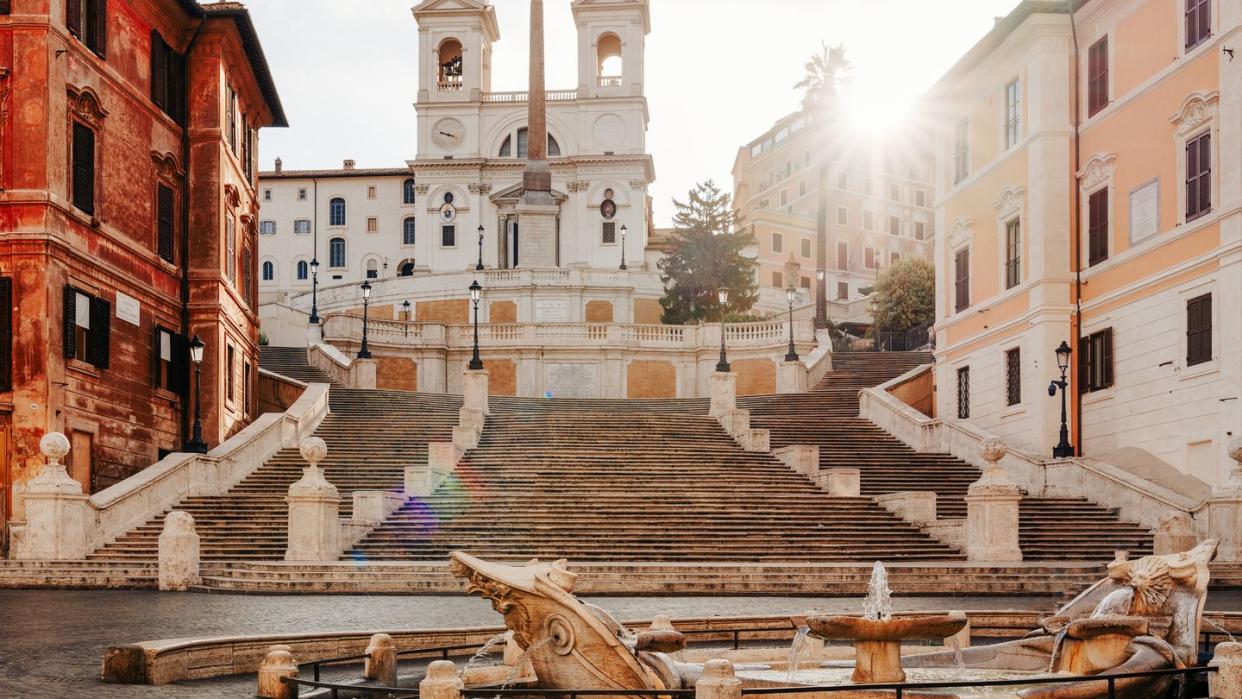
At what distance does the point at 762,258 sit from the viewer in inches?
4033

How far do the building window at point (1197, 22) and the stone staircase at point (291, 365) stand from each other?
26678mm

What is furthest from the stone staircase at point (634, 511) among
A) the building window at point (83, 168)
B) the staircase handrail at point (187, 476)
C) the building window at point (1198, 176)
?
the building window at point (83, 168)

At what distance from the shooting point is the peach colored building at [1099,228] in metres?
27.4

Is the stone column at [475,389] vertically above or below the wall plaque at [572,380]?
below

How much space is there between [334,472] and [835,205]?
84.8 m

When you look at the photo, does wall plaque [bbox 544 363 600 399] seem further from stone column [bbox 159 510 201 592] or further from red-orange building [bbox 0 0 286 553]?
stone column [bbox 159 510 201 592]

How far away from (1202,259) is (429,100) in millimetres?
70966

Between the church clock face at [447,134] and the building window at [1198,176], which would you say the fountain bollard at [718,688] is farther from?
the church clock face at [447,134]

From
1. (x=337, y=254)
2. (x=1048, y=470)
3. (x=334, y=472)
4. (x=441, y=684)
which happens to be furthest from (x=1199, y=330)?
(x=337, y=254)

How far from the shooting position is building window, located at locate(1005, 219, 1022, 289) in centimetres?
3503

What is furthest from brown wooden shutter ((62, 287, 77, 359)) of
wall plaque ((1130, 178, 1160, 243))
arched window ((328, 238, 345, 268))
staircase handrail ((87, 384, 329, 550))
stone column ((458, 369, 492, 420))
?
arched window ((328, 238, 345, 268))

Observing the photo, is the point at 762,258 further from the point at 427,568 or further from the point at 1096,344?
the point at 427,568

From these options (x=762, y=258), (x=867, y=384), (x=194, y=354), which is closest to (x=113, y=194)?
(x=194, y=354)

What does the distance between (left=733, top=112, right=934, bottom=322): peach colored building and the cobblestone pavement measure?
253 ft
